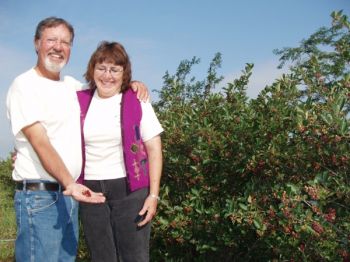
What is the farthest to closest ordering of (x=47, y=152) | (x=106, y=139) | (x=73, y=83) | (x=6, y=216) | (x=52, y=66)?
(x=6, y=216) < (x=73, y=83) < (x=106, y=139) < (x=52, y=66) < (x=47, y=152)

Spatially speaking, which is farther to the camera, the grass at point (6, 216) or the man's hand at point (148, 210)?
the grass at point (6, 216)

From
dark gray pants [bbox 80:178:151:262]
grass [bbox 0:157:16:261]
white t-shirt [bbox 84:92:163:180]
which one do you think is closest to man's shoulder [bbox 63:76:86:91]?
Result: white t-shirt [bbox 84:92:163:180]

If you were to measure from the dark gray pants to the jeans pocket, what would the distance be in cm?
40

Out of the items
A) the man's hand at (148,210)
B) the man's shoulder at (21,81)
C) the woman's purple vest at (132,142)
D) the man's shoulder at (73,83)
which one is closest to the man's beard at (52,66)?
the man's shoulder at (21,81)

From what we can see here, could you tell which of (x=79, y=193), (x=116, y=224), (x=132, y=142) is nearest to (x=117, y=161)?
(x=132, y=142)

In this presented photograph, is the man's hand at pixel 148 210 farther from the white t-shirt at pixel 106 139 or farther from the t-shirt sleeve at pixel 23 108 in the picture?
the t-shirt sleeve at pixel 23 108

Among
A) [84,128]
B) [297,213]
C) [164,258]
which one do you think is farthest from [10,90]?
[164,258]

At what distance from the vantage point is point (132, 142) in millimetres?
3082

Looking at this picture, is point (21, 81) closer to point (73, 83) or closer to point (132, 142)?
point (73, 83)

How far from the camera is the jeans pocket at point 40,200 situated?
8.82 ft

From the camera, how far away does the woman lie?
3080 millimetres

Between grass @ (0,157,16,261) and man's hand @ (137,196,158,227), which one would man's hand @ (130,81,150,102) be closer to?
man's hand @ (137,196,158,227)

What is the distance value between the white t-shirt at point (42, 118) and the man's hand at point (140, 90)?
0.45 metres

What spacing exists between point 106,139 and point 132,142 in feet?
0.55
